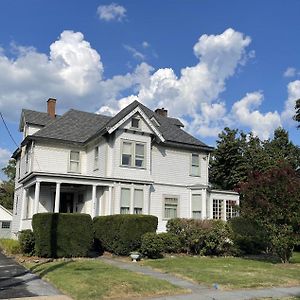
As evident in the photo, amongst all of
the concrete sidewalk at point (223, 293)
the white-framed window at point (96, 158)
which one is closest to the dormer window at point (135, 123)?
the white-framed window at point (96, 158)

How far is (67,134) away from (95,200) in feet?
18.6

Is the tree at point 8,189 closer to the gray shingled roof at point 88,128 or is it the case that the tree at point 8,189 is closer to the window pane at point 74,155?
the gray shingled roof at point 88,128

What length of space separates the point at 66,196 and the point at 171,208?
733cm

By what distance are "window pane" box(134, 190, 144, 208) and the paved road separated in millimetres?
10780

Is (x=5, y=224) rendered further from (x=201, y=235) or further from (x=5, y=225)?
(x=201, y=235)

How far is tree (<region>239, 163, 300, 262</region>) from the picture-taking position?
58.7ft

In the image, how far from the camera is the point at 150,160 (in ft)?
89.6

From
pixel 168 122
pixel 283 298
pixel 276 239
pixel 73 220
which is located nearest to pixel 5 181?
pixel 168 122

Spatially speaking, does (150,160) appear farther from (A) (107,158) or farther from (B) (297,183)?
(B) (297,183)

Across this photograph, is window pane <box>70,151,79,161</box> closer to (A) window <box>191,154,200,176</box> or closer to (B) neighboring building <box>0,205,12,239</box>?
(A) window <box>191,154,200,176</box>

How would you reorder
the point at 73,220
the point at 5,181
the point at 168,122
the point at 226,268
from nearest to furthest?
the point at 226,268 < the point at 73,220 < the point at 168,122 < the point at 5,181

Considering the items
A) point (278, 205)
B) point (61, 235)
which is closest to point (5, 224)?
point (61, 235)

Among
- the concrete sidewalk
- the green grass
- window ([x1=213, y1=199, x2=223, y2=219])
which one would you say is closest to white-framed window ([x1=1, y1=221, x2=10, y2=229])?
window ([x1=213, y1=199, x2=223, y2=219])

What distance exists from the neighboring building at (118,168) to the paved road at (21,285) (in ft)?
27.7
